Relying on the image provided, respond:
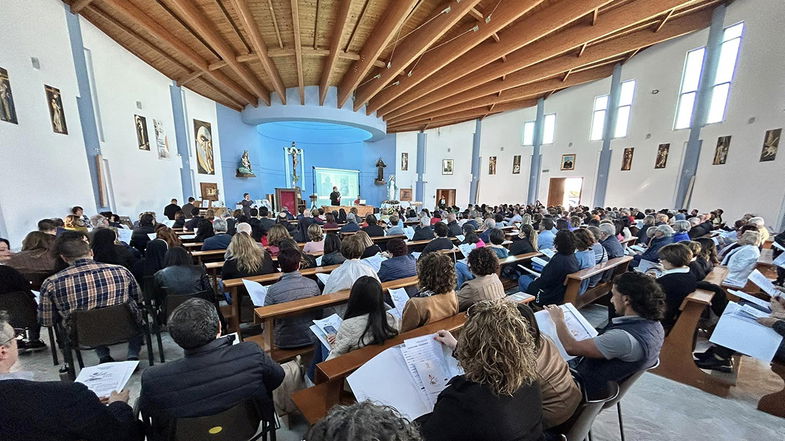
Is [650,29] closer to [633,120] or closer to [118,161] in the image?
[633,120]

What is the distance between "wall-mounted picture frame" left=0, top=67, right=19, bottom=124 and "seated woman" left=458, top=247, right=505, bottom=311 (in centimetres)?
665

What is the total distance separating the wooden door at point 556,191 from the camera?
13777 millimetres

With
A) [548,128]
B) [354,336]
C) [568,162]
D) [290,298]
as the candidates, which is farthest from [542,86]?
[354,336]

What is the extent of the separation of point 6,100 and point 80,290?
14.1ft

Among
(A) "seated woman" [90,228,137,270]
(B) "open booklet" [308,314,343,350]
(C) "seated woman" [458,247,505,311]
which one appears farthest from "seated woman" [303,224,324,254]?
(C) "seated woman" [458,247,505,311]

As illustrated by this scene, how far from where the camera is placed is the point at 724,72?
28.1 feet

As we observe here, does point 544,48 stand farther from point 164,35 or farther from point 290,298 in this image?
point 164,35

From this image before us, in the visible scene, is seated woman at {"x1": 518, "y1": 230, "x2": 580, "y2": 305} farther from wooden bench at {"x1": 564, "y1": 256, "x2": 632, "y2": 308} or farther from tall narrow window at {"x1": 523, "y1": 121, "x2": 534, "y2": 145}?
tall narrow window at {"x1": 523, "y1": 121, "x2": 534, "y2": 145}

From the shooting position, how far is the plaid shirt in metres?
2.16

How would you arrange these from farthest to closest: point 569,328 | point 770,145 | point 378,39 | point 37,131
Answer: point 770,145 < point 378,39 < point 37,131 < point 569,328

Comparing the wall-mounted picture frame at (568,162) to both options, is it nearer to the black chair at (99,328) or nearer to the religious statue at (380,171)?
the religious statue at (380,171)

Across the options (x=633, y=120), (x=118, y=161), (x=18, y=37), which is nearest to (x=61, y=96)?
(x=18, y=37)

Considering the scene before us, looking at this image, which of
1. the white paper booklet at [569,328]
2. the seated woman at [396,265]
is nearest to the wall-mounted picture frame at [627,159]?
the seated woman at [396,265]

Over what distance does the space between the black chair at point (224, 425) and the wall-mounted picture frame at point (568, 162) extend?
15043 mm
